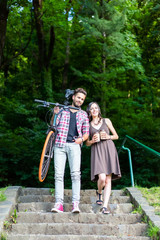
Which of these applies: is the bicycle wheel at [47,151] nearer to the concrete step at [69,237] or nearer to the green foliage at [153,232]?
the concrete step at [69,237]

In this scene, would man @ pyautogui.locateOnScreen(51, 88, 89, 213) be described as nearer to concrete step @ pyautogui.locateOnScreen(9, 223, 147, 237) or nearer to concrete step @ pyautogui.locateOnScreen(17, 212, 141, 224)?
concrete step @ pyautogui.locateOnScreen(17, 212, 141, 224)

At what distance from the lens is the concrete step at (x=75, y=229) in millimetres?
3396

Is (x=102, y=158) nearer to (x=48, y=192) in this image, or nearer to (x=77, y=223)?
(x=77, y=223)

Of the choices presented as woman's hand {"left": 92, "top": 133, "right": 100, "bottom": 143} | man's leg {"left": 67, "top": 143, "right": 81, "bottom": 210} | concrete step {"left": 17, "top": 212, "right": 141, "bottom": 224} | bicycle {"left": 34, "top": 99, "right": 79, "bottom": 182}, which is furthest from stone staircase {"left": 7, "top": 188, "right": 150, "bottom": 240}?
woman's hand {"left": 92, "top": 133, "right": 100, "bottom": 143}

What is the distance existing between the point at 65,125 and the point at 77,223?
1283 millimetres

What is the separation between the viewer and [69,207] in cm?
401

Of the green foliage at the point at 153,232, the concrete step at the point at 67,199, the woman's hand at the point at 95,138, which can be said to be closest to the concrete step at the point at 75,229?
the green foliage at the point at 153,232

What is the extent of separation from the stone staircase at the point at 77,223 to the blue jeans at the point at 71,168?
10.1 inches

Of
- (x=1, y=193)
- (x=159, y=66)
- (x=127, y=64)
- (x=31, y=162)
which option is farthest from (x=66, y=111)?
(x=159, y=66)

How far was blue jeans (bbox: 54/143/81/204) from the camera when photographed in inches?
147

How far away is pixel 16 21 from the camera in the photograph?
12.5 metres

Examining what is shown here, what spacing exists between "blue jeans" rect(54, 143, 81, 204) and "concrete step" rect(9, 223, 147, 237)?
38cm

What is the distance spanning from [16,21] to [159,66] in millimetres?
6743

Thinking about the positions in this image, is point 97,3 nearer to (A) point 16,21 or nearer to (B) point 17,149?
(A) point 16,21
